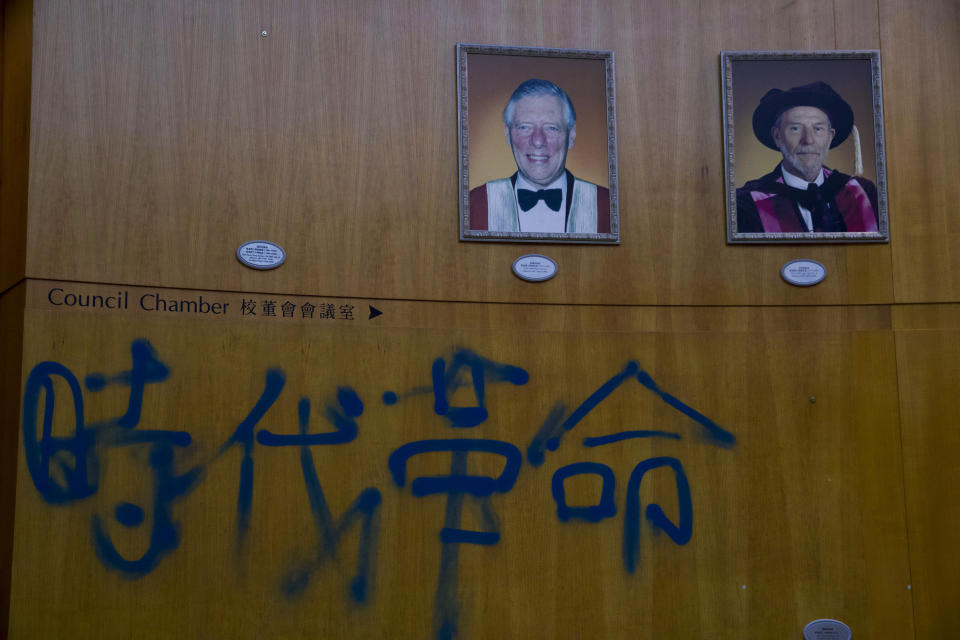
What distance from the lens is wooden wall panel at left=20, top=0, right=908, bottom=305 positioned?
19.5ft

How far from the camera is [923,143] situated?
6.72m

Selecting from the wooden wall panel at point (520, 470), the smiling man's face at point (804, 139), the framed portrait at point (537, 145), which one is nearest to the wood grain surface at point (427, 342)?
the wooden wall panel at point (520, 470)

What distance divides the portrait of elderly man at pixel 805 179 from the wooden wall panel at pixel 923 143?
257 mm

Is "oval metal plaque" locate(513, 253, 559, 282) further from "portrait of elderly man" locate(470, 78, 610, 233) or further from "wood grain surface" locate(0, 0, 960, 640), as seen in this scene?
→ "portrait of elderly man" locate(470, 78, 610, 233)

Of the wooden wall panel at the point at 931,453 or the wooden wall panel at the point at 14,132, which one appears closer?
the wooden wall panel at the point at 14,132

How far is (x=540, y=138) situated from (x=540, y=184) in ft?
1.05

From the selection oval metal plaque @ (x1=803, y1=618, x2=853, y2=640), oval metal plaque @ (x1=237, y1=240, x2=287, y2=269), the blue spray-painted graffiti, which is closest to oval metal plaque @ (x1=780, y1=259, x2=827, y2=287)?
the blue spray-painted graffiti

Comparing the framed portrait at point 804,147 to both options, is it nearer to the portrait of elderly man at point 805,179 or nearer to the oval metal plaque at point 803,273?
the portrait of elderly man at point 805,179

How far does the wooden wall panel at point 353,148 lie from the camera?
5945mm

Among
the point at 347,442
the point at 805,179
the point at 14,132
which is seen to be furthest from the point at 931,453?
the point at 14,132

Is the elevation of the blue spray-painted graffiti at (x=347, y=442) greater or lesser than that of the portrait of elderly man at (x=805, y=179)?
lesser

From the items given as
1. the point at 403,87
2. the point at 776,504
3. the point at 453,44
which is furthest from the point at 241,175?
the point at 776,504

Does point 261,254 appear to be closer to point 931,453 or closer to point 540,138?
point 540,138

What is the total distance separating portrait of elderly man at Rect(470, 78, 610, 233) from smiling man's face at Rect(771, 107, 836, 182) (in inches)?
50.3
